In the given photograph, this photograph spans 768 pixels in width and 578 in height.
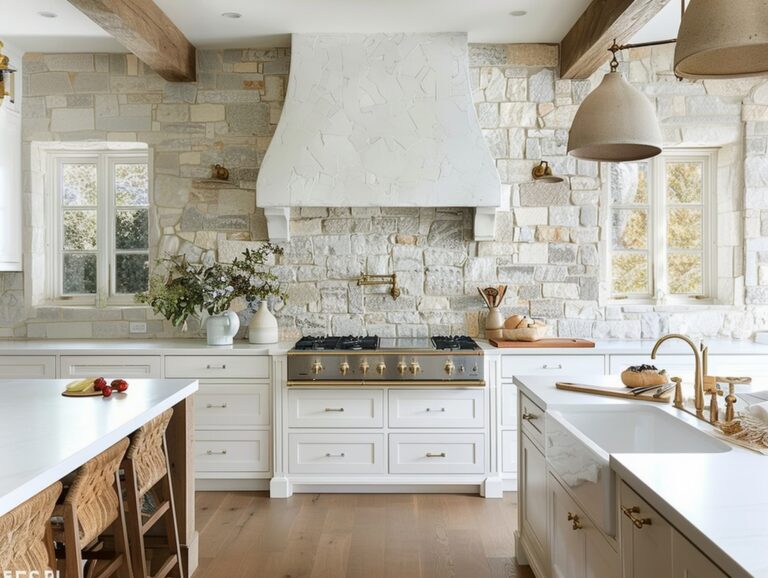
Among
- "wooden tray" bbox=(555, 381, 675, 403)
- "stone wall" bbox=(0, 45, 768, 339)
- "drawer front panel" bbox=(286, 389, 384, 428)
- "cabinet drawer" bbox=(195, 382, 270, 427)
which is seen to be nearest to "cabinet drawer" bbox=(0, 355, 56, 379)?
"cabinet drawer" bbox=(195, 382, 270, 427)

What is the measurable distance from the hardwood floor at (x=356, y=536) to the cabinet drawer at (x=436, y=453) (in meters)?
0.18

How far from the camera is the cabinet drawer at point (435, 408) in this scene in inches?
157

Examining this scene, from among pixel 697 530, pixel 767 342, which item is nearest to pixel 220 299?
pixel 697 530

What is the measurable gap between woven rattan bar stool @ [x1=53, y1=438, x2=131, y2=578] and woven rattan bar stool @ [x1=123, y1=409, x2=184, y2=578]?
7 centimetres

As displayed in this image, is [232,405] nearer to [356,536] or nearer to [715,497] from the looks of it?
[356,536]

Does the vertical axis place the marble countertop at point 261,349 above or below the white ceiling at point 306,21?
below

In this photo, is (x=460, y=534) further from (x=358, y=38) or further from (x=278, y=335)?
(x=358, y=38)

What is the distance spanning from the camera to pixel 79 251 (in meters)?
4.84

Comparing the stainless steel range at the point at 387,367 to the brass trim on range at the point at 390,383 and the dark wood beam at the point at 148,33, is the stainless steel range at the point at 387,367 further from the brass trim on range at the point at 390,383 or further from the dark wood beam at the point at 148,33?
the dark wood beam at the point at 148,33

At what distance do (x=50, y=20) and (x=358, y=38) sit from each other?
79.2 inches

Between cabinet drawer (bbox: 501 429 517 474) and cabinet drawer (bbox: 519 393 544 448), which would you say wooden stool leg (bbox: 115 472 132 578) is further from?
cabinet drawer (bbox: 501 429 517 474)

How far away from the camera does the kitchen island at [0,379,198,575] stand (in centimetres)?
161

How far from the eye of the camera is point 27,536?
1562 millimetres

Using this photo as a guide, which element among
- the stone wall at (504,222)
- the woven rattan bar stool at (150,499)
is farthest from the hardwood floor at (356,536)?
the stone wall at (504,222)
